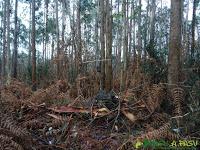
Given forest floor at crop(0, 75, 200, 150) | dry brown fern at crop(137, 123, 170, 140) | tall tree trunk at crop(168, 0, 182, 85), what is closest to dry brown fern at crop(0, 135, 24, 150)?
forest floor at crop(0, 75, 200, 150)

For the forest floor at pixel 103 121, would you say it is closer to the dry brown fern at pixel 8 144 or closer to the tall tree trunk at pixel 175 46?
the dry brown fern at pixel 8 144

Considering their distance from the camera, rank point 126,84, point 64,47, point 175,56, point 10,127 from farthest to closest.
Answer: point 64,47, point 126,84, point 175,56, point 10,127

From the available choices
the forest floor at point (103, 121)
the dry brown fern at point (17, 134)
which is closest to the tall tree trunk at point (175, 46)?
the forest floor at point (103, 121)

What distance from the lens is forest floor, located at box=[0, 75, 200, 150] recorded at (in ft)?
12.6

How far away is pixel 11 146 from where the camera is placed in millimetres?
3656

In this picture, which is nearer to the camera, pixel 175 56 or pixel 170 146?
pixel 170 146

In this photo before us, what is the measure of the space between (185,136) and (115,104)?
1360 mm

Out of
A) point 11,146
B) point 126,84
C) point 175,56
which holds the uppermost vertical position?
point 175,56

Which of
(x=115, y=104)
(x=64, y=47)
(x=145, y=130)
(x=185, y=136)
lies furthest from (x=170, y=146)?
(x=64, y=47)

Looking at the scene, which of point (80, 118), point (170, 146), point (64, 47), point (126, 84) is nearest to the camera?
point (170, 146)

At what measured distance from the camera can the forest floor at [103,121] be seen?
12.6ft

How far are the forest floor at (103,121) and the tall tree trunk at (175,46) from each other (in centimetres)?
24

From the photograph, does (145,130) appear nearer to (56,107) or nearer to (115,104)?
(115,104)

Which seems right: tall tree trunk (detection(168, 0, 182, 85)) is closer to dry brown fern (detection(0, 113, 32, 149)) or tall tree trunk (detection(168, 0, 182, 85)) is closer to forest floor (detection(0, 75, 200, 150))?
forest floor (detection(0, 75, 200, 150))
